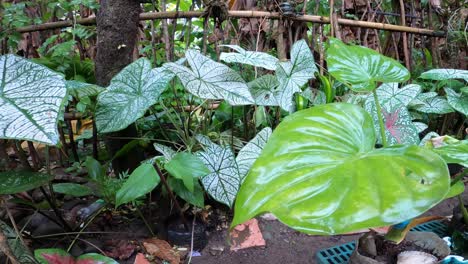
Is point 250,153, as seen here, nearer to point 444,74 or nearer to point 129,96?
point 129,96

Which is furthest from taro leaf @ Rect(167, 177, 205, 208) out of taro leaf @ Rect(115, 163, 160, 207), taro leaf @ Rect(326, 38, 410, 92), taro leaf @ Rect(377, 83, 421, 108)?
taro leaf @ Rect(377, 83, 421, 108)

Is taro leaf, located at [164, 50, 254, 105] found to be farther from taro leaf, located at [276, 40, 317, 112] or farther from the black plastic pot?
the black plastic pot

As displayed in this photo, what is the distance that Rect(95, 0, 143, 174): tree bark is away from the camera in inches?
43.9

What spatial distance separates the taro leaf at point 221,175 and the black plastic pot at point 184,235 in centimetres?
18

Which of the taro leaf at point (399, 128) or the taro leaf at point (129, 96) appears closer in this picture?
the taro leaf at point (129, 96)

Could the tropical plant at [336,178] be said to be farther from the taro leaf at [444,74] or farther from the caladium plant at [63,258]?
the taro leaf at [444,74]

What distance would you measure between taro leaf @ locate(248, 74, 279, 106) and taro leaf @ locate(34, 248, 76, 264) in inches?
29.9

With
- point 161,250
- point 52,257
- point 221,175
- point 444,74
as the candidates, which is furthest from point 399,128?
point 52,257

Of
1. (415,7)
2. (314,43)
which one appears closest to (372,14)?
(415,7)

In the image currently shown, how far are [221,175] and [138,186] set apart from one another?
0.28 m

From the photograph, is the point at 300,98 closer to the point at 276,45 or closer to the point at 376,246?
the point at 276,45

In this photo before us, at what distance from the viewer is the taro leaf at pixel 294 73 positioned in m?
1.20

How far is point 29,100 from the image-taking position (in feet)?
1.70

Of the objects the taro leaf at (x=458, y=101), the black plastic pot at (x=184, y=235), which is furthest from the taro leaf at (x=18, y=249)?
the taro leaf at (x=458, y=101)
